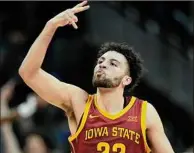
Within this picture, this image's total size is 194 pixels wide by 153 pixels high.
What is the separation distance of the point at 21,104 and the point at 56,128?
995mm

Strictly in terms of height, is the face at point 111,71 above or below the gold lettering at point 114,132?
above

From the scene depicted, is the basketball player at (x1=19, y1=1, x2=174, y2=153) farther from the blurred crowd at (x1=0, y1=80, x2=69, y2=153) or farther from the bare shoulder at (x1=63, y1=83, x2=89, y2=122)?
the blurred crowd at (x1=0, y1=80, x2=69, y2=153)

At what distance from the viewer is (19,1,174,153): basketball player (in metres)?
6.40

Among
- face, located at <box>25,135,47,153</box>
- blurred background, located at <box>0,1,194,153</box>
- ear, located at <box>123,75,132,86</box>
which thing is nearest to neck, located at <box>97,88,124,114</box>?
ear, located at <box>123,75,132,86</box>

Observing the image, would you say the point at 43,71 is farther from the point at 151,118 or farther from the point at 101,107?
the point at 151,118

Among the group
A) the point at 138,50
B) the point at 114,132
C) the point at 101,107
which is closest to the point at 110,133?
the point at 114,132

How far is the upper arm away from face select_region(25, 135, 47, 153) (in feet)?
7.67

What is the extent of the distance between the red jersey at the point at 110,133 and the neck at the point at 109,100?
0.24 feet

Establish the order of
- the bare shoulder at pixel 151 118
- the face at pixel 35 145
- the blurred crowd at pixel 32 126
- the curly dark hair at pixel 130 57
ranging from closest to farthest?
the bare shoulder at pixel 151 118, the curly dark hair at pixel 130 57, the blurred crowd at pixel 32 126, the face at pixel 35 145

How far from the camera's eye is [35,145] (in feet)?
29.2

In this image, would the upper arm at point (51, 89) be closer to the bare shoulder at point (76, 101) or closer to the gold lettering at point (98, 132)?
the bare shoulder at point (76, 101)

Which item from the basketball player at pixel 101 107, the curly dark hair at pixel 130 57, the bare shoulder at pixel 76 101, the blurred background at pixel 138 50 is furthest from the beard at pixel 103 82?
the blurred background at pixel 138 50

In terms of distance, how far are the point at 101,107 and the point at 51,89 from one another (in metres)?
0.46

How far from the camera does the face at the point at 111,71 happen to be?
6.54 m
